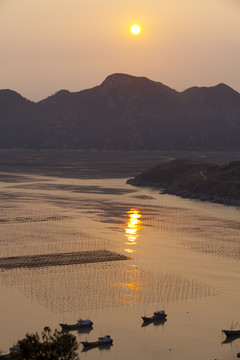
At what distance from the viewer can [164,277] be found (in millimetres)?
75062

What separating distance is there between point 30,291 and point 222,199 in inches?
3729

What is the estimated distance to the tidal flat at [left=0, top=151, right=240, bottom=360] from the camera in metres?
56.1

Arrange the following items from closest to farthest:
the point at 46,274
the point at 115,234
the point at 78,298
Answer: the point at 78,298 → the point at 46,274 → the point at 115,234

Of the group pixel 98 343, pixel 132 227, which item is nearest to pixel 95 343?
pixel 98 343

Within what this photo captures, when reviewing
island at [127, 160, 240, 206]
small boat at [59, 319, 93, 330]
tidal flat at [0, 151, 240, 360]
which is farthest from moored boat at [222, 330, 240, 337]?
island at [127, 160, 240, 206]

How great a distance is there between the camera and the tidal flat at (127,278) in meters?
56.1

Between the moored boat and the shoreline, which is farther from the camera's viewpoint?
the shoreline

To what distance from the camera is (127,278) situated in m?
74.4

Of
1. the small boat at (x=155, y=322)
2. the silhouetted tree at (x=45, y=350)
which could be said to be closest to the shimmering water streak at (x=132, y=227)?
the small boat at (x=155, y=322)

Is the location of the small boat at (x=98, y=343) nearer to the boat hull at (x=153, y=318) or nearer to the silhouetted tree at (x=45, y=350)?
the boat hull at (x=153, y=318)

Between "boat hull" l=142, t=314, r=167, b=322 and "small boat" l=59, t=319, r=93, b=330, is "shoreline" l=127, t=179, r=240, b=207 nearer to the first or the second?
"boat hull" l=142, t=314, r=167, b=322

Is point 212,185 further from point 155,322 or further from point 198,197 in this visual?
point 155,322

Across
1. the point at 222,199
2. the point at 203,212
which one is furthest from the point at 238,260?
the point at 222,199

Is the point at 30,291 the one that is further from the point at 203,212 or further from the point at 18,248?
the point at 203,212
